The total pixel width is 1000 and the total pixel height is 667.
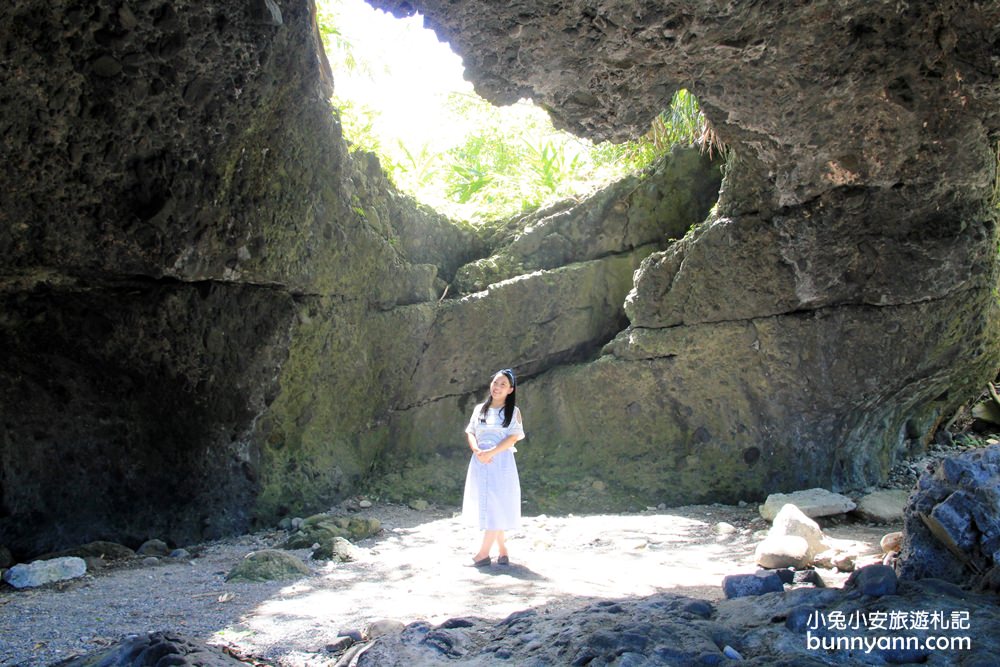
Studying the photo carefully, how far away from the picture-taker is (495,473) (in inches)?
214

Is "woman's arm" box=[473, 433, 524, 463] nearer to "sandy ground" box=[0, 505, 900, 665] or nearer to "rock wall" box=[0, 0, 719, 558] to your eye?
"sandy ground" box=[0, 505, 900, 665]

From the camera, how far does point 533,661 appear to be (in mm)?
2875

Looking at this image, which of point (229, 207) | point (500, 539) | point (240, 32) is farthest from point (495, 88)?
point (500, 539)

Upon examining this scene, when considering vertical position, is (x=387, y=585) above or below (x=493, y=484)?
below

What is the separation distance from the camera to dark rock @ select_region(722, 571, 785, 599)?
12.3 feet

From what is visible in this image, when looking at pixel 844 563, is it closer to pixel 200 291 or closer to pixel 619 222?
pixel 619 222

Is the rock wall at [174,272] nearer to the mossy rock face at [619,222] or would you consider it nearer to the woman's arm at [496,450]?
the mossy rock face at [619,222]

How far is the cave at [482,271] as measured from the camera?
16.0ft

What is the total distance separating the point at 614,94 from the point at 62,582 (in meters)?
4.37

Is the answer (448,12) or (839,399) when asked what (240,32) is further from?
(839,399)

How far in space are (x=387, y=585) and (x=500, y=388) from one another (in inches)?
57.8

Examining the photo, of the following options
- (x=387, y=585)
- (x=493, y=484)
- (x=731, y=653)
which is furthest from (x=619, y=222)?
(x=731, y=653)

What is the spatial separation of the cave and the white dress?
6.29ft

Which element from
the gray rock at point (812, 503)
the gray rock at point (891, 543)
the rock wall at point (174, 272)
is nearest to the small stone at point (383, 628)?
the gray rock at point (891, 543)
